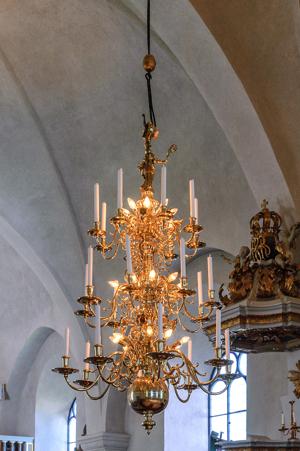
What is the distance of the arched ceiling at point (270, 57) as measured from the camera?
700 cm

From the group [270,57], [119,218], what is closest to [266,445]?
[119,218]

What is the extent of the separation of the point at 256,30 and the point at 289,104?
713 mm

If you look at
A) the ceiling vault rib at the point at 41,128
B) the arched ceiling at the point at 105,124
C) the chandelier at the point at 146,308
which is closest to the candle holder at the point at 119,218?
the chandelier at the point at 146,308

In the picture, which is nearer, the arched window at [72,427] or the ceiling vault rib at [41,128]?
the ceiling vault rib at [41,128]

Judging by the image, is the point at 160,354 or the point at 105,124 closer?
the point at 160,354

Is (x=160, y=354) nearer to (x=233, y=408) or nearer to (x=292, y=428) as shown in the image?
(x=292, y=428)

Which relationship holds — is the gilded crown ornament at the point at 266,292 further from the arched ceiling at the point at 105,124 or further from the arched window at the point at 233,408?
the arched window at the point at 233,408

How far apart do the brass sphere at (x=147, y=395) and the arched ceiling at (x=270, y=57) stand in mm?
2437

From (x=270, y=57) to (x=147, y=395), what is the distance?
3.24m

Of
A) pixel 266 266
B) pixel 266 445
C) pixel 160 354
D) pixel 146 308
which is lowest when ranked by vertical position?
pixel 266 445

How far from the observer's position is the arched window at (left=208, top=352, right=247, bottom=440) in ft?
A: 34.1

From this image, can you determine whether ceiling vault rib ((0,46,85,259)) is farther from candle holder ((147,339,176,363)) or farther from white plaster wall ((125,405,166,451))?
candle holder ((147,339,176,363))

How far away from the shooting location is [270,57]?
23.6ft

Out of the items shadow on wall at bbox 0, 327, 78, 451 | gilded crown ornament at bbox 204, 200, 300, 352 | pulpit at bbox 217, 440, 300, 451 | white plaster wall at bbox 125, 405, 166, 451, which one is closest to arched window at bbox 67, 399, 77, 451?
shadow on wall at bbox 0, 327, 78, 451
